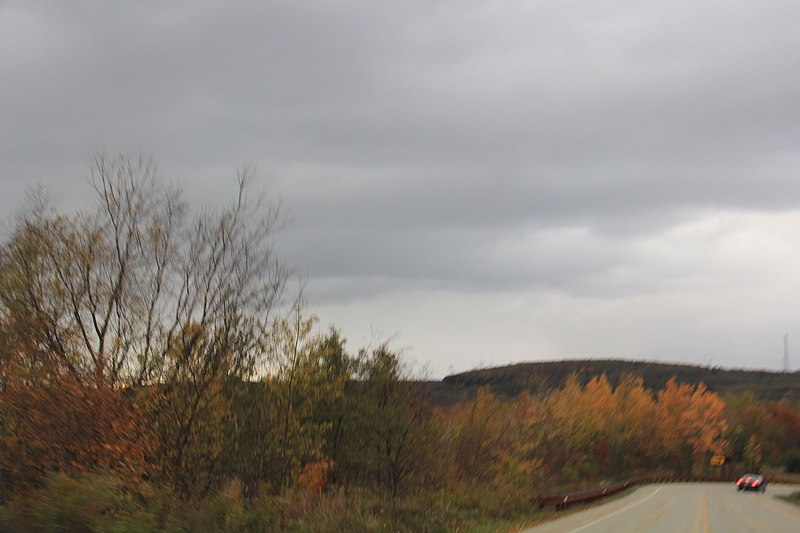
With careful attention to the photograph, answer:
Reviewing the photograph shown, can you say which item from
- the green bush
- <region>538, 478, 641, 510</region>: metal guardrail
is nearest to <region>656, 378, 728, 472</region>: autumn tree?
<region>538, 478, 641, 510</region>: metal guardrail

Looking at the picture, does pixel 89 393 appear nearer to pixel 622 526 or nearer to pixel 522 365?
pixel 622 526

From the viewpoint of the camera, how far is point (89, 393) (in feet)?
68.8

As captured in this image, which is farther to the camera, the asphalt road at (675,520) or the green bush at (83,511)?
the asphalt road at (675,520)

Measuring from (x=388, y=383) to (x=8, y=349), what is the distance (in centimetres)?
2106

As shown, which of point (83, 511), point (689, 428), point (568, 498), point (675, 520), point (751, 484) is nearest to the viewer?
point (83, 511)

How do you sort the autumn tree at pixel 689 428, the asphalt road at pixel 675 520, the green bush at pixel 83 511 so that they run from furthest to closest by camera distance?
the autumn tree at pixel 689 428
the asphalt road at pixel 675 520
the green bush at pixel 83 511

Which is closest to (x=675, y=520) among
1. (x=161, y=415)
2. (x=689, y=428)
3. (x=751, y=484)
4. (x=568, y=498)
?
(x=568, y=498)

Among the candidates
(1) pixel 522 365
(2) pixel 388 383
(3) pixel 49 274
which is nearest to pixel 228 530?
(3) pixel 49 274

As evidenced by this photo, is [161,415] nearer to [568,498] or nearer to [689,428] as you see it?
[568,498]

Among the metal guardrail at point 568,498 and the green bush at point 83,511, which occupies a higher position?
the green bush at point 83,511

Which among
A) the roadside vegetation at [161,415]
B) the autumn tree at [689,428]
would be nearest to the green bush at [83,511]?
the roadside vegetation at [161,415]

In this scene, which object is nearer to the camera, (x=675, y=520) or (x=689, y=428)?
(x=675, y=520)

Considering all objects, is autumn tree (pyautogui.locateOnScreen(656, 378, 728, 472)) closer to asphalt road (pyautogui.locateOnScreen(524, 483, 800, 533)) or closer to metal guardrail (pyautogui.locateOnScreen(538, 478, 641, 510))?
metal guardrail (pyautogui.locateOnScreen(538, 478, 641, 510))

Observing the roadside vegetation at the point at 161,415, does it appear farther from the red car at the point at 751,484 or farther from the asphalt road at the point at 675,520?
the red car at the point at 751,484
